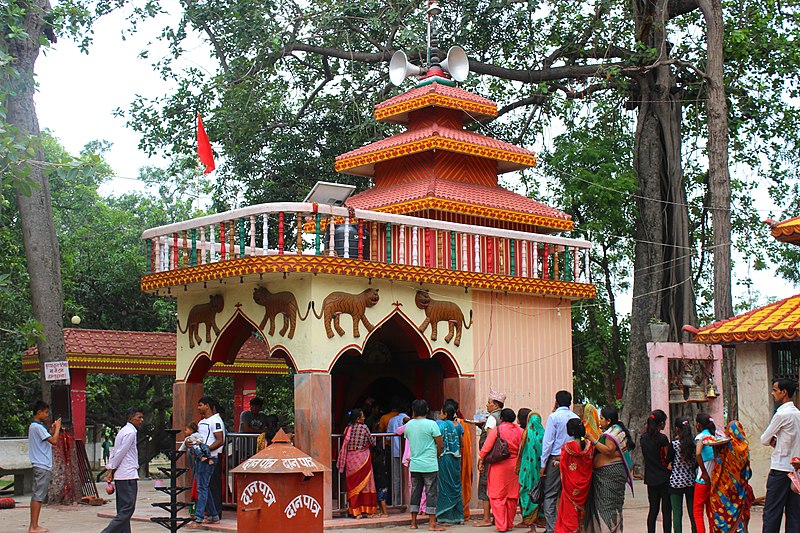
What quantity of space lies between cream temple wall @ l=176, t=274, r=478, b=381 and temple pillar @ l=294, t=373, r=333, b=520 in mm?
181

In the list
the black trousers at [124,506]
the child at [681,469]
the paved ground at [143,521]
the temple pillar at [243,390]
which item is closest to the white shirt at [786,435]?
the child at [681,469]

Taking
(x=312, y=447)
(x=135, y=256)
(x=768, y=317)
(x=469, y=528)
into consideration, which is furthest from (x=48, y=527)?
(x=135, y=256)

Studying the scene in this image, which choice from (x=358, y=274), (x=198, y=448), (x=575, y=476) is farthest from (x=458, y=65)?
(x=575, y=476)

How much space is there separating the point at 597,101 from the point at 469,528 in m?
11.6

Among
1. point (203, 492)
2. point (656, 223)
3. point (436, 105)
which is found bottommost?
point (203, 492)

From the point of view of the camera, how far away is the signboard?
15.2 m

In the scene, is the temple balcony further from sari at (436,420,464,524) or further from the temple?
sari at (436,420,464,524)

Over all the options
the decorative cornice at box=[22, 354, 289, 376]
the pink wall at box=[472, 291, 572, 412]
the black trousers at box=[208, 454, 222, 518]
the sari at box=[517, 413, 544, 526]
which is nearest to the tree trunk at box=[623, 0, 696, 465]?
the pink wall at box=[472, 291, 572, 412]

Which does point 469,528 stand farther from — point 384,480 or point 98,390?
point 98,390

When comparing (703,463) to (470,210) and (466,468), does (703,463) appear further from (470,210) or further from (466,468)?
(470,210)

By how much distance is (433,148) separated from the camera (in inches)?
608

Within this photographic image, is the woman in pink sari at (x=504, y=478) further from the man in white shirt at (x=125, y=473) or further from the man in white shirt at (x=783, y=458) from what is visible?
the man in white shirt at (x=125, y=473)

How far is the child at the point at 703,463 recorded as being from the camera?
32.1ft

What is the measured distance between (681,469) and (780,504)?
1387 mm
